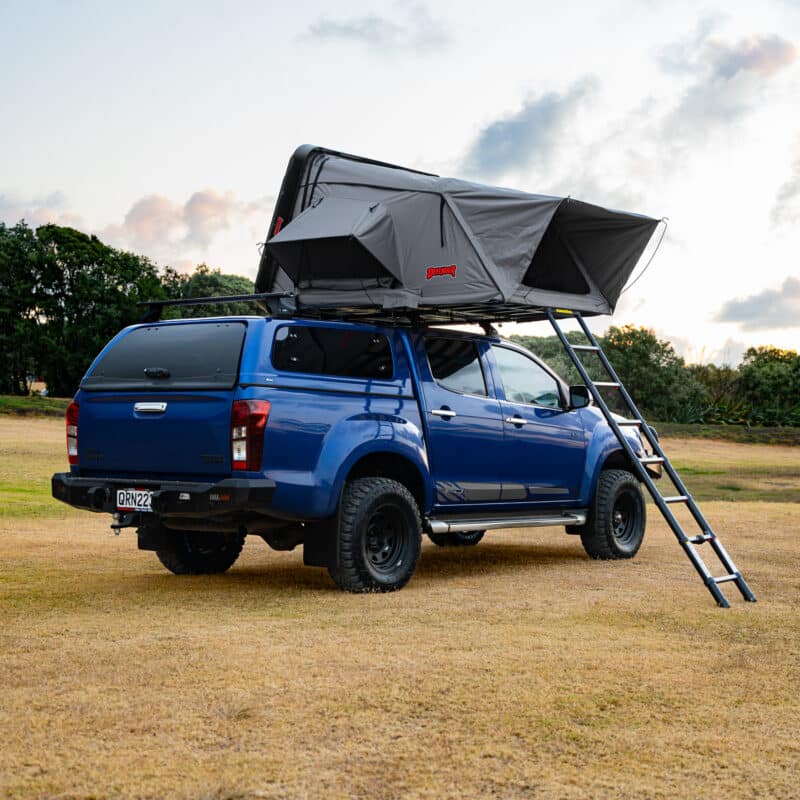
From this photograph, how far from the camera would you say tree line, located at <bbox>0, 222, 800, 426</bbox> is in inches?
2058

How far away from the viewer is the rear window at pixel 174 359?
320 inches

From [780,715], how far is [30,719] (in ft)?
10.7

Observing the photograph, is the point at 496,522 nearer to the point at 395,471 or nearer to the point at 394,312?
the point at 395,471

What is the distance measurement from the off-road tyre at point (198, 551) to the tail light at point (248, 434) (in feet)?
6.27

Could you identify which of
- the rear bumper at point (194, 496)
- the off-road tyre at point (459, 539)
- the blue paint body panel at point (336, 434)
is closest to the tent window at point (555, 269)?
the blue paint body panel at point (336, 434)

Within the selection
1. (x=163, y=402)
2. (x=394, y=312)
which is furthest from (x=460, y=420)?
(x=163, y=402)

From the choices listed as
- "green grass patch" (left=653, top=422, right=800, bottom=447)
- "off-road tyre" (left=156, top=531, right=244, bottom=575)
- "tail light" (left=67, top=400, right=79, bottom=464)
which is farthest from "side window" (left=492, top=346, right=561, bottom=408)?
"green grass patch" (left=653, top=422, right=800, bottom=447)

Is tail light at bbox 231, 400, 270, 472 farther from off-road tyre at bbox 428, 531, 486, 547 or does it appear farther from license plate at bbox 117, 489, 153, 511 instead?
off-road tyre at bbox 428, 531, 486, 547

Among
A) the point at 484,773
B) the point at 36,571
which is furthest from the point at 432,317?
the point at 484,773

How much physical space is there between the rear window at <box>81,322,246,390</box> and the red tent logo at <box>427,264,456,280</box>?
1.92 meters

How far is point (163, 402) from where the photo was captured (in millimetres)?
8242

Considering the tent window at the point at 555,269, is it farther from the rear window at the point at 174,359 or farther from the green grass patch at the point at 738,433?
the green grass patch at the point at 738,433

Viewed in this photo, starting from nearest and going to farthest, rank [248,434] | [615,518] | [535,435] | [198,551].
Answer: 1. [248,434]
2. [198,551]
3. [535,435]
4. [615,518]

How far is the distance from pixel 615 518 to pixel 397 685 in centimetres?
619
